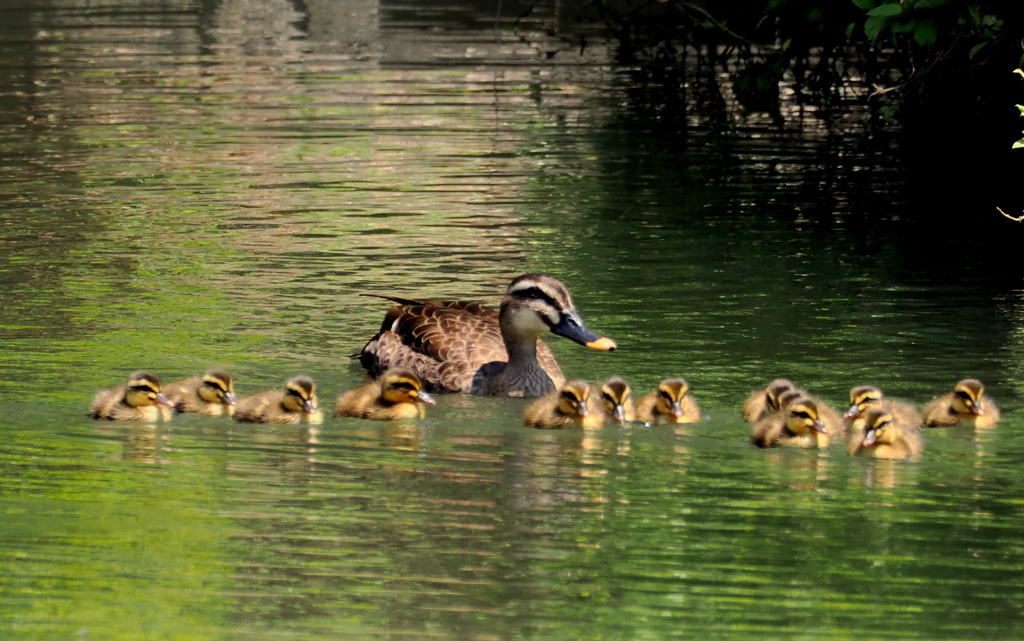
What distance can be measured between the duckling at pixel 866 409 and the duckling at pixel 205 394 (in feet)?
11.7

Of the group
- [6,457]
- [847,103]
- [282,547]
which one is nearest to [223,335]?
[6,457]

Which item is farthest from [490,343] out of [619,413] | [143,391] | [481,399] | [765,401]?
[143,391]

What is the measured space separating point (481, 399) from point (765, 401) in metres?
1.98

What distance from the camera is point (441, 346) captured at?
11.7m

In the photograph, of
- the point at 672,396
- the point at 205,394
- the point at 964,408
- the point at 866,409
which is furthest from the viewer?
the point at 205,394

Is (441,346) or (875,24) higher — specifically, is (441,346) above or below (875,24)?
below

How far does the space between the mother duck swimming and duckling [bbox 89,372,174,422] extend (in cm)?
154

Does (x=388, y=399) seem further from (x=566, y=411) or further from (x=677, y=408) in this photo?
(x=677, y=408)

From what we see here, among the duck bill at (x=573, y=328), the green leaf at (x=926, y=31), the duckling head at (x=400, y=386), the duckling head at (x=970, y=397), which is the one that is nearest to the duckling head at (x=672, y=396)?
the duck bill at (x=573, y=328)

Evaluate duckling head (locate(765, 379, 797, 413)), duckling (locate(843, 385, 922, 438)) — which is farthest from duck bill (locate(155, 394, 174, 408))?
duckling (locate(843, 385, 922, 438))

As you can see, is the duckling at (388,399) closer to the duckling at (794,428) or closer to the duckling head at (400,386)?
the duckling head at (400,386)

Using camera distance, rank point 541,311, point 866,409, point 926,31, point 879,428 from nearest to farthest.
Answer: point 879,428
point 866,409
point 541,311
point 926,31

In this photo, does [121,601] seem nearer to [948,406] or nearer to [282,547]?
[282,547]

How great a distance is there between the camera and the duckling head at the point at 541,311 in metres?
11.4
